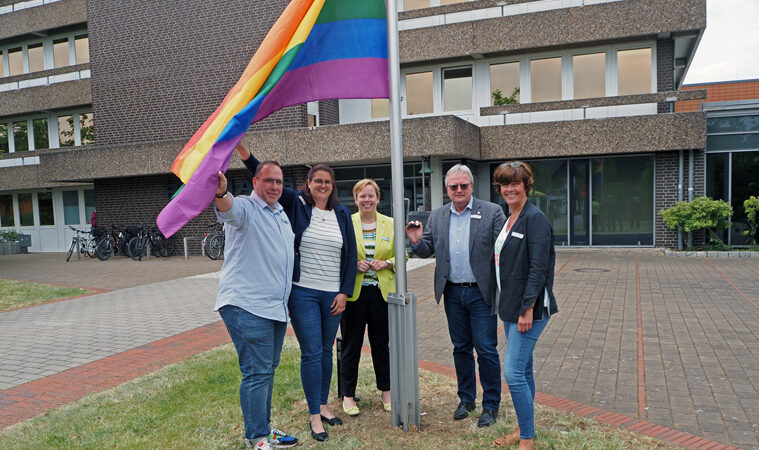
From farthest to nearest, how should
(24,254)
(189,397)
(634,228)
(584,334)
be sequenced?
1. (24,254)
2. (634,228)
3. (584,334)
4. (189,397)

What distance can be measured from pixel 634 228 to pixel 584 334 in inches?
457

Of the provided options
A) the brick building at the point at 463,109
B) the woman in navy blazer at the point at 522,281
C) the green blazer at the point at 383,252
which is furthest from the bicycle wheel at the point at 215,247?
the woman in navy blazer at the point at 522,281

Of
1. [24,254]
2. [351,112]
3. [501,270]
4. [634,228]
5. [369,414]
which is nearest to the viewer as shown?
[501,270]

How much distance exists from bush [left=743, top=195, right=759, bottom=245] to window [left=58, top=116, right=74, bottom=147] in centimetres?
2564

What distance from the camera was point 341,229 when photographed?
4.17 meters

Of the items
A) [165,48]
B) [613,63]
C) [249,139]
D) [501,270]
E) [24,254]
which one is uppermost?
[165,48]

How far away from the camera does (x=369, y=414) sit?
4.57 metres

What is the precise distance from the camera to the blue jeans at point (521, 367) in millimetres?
3682

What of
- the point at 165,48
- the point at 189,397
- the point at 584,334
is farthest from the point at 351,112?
the point at 189,397

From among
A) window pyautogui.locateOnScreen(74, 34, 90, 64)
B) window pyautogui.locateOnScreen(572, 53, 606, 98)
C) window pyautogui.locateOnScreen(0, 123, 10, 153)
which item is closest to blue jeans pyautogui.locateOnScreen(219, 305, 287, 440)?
window pyautogui.locateOnScreen(572, 53, 606, 98)

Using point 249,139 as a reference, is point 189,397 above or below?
below

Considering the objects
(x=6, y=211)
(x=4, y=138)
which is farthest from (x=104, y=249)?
(x=4, y=138)

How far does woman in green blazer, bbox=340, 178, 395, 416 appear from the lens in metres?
4.49

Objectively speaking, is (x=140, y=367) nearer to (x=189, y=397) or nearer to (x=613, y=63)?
(x=189, y=397)
